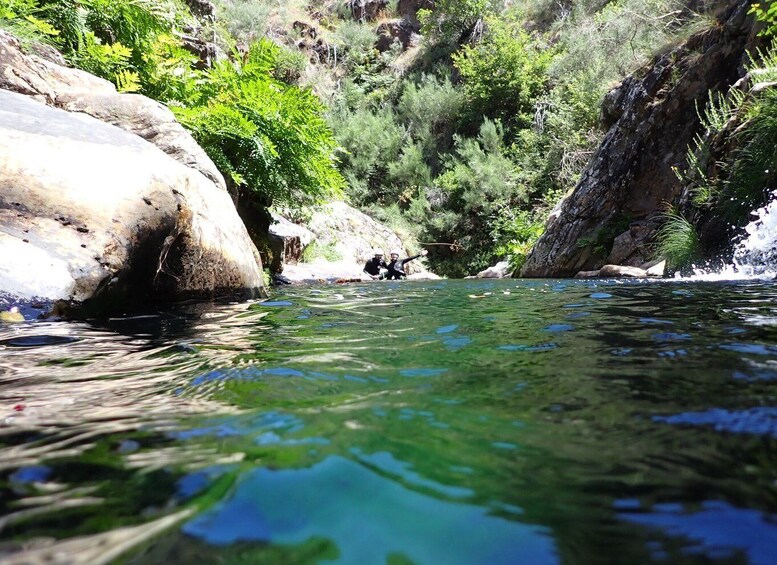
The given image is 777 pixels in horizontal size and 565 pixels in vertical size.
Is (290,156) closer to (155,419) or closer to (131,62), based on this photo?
(131,62)

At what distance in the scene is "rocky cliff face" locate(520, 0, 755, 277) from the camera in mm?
8828

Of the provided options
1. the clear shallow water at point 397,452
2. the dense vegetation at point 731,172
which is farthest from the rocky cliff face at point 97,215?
the dense vegetation at point 731,172

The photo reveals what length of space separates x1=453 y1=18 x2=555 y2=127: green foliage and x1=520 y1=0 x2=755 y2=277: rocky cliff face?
874 centimetres

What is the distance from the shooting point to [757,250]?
19.6 ft

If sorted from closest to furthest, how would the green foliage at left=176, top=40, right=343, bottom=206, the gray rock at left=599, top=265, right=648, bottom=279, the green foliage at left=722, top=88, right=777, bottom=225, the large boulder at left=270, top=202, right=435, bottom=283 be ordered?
the green foliage at left=722, top=88, right=777, bottom=225 < the green foliage at left=176, top=40, right=343, bottom=206 < the gray rock at left=599, top=265, right=648, bottom=279 < the large boulder at left=270, top=202, right=435, bottom=283

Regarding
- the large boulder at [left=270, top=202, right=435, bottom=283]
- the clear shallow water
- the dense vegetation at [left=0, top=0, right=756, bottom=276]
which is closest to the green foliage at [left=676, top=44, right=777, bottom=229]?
the dense vegetation at [left=0, top=0, right=756, bottom=276]

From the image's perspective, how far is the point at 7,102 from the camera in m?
3.59

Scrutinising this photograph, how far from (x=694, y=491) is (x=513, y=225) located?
1647 centimetres

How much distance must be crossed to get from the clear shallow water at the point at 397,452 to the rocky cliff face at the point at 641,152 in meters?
8.87

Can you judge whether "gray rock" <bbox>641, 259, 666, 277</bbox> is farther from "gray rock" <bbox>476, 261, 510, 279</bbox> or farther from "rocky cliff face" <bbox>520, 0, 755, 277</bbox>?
"gray rock" <bbox>476, 261, 510, 279</bbox>

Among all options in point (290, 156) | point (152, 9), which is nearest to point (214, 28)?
point (152, 9)

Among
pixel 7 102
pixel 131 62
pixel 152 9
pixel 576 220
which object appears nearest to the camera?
pixel 7 102

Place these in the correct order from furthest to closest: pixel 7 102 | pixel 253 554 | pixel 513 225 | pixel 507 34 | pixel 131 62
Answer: pixel 507 34 → pixel 513 225 → pixel 131 62 → pixel 7 102 → pixel 253 554

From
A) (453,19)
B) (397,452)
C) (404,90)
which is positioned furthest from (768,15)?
(453,19)
